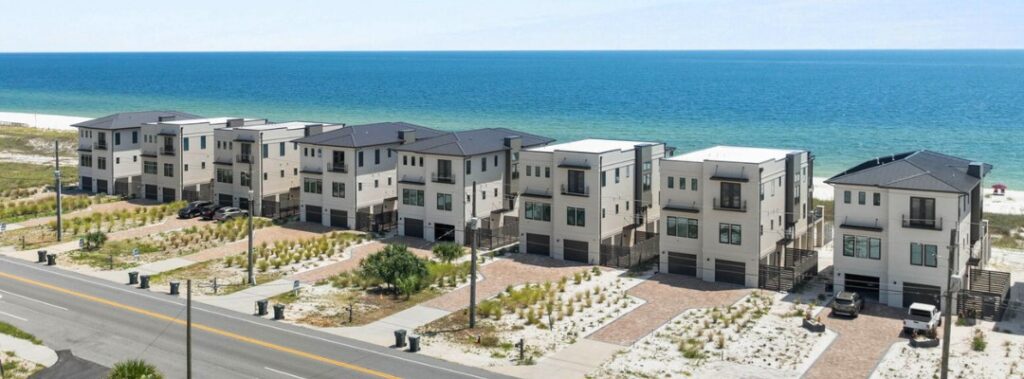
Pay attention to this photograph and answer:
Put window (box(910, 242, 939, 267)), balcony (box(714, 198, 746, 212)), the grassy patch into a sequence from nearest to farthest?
the grassy patch, window (box(910, 242, 939, 267)), balcony (box(714, 198, 746, 212))

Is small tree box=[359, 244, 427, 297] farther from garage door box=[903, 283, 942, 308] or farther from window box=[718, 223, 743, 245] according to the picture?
garage door box=[903, 283, 942, 308]

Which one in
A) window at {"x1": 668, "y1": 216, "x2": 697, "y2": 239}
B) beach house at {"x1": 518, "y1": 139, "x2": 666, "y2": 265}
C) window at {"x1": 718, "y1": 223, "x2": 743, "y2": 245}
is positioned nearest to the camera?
window at {"x1": 718, "y1": 223, "x2": 743, "y2": 245}

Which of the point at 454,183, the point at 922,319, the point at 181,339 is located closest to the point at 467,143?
the point at 454,183

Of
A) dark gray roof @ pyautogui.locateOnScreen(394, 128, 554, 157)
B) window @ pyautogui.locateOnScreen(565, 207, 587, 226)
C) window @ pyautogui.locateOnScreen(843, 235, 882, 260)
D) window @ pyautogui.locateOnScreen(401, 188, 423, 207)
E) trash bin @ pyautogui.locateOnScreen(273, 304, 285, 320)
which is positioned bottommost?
trash bin @ pyautogui.locateOnScreen(273, 304, 285, 320)

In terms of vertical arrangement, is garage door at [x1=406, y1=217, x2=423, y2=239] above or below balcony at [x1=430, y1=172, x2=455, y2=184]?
below

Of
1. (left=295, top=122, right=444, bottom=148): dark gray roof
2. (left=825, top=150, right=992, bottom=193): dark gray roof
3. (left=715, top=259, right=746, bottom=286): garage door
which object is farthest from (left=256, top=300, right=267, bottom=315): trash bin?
(left=825, top=150, right=992, bottom=193): dark gray roof

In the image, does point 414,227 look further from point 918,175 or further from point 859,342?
point 859,342

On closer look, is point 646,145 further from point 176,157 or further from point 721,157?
point 176,157

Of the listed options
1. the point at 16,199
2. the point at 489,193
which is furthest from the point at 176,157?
the point at 489,193
